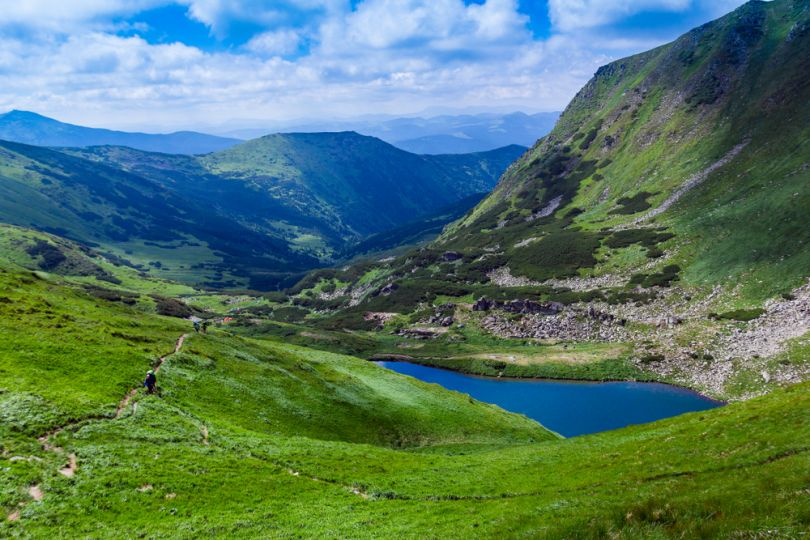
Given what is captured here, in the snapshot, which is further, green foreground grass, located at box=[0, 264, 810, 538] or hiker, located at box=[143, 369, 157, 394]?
hiker, located at box=[143, 369, 157, 394]

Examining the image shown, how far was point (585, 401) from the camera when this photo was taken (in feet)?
424

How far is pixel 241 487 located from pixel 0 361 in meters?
26.2

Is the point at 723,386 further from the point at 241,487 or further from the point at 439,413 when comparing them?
the point at 241,487

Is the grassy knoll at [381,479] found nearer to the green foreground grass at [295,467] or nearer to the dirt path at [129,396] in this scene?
the green foreground grass at [295,467]

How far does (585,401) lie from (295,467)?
108 meters

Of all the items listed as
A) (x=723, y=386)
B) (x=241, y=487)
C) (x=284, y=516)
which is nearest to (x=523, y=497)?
(x=284, y=516)

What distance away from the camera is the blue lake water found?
115625 millimetres

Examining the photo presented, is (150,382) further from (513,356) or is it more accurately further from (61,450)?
(513,356)

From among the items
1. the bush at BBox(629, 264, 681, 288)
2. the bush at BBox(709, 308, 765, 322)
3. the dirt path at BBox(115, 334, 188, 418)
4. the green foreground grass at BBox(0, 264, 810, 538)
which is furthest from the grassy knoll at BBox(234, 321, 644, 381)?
the dirt path at BBox(115, 334, 188, 418)

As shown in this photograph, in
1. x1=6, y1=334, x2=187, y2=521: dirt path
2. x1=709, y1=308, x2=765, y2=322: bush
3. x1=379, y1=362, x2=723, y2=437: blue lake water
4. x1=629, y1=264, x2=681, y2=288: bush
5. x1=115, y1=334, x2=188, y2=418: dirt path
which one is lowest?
x1=379, y1=362, x2=723, y2=437: blue lake water

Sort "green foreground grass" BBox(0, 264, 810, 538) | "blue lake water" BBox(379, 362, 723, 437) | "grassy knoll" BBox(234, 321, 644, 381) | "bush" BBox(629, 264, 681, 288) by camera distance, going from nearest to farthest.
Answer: "green foreground grass" BBox(0, 264, 810, 538) → "blue lake water" BBox(379, 362, 723, 437) → "grassy knoll" BBox(234, 321, 644, 381) → "bush" BBox(629, 264, 681, 288)

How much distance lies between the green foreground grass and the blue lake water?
62.7m

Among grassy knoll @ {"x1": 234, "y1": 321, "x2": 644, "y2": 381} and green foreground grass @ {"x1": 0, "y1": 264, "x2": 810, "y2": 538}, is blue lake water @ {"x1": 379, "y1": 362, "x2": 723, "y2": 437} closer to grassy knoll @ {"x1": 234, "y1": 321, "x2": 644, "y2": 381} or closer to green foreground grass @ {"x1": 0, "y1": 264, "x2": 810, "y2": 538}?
grassy knoll @ {"x1": 234, "y1": 321, "x2": 644, "y2": 381}

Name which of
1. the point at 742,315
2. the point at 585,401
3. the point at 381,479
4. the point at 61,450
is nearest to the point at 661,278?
the point at 742,315
